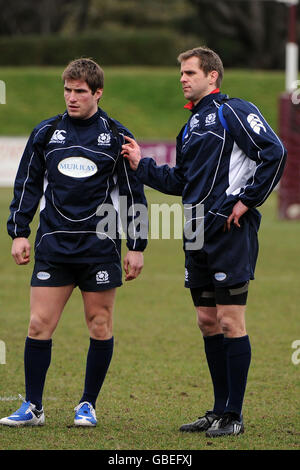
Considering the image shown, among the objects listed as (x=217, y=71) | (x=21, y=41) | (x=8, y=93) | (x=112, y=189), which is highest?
(x=21, y=41)

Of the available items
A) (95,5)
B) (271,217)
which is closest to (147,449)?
(271,217)

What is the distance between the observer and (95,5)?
56969 millimetres

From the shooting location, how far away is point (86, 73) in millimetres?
5320

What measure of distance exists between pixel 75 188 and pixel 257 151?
105 centimetres

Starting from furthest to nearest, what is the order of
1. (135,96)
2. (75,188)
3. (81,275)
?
(135,96)
(81,275)
(75,188)

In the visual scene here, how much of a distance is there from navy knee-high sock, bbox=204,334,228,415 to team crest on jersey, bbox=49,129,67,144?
1.42 meters

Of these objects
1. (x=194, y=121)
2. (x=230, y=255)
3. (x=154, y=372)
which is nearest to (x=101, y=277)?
(x=230, y=255)

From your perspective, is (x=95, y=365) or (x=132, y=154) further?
(x=95, y=365)

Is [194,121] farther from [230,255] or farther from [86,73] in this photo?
[230,255]

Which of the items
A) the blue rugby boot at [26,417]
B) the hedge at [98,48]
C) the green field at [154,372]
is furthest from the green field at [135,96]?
the blue rugby boot at [26,417]

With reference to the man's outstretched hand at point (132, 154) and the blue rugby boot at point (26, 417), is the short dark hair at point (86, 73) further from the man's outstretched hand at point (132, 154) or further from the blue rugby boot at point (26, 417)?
the blue rugby boot at point (26, 417)

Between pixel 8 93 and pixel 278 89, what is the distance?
38.6ft

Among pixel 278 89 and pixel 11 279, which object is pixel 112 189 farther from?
pixel 278 89

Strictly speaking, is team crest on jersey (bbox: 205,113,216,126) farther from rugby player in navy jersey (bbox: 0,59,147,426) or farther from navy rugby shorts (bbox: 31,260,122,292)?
navy rugby shorts (bbox: 31,260,122,292)
